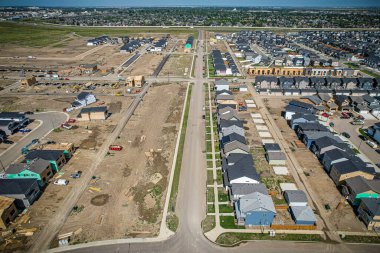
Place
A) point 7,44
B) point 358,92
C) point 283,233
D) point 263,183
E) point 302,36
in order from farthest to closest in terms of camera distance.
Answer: point 302,36 → point 7,44 → point 358,92 → point 263,183 → point 283,233

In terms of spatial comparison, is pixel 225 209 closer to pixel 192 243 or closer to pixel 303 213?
pixel 192 243

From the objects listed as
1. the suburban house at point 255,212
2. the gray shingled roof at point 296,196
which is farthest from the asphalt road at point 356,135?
the suburban house at point 255,212

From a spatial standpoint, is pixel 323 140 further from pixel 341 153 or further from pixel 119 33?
pixel 119 33

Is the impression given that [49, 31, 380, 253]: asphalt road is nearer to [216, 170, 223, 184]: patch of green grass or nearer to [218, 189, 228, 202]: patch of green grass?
[216, 170, 223, 184]: patch of green grass

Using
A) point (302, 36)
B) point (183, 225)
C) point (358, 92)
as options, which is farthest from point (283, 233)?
point (302, 36)

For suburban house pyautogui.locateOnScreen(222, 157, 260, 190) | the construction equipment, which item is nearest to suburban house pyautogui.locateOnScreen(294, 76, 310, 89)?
suburban house pyautogui.locateOnScreen(222, 157, 260, 190)

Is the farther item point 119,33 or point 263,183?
point 119,33

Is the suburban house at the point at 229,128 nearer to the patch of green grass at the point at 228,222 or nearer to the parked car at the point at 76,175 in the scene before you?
the patch of green grass at the point at 228,222
